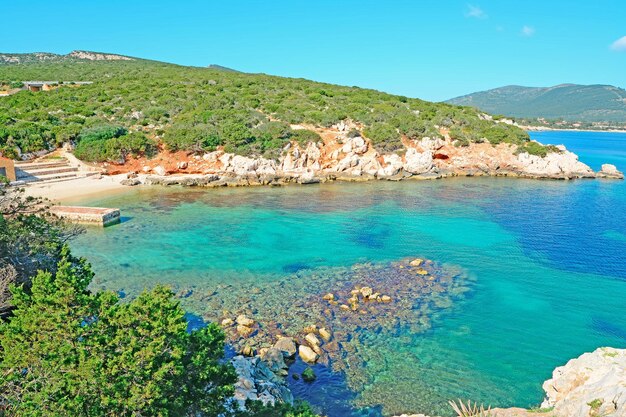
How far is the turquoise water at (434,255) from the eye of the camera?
49.5ft

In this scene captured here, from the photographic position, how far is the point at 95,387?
804cm

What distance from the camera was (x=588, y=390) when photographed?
10305 millimetres

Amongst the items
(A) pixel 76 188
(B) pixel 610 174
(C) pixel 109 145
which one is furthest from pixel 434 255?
(B) pixel 610 174

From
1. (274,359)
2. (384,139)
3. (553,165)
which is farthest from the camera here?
(553,165)

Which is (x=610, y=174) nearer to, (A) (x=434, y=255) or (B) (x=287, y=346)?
(A) (x=434, y=255)

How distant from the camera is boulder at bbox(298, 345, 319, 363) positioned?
15.6m

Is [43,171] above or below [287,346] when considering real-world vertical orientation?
above

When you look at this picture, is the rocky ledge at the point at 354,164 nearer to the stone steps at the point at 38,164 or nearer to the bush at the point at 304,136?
the bush at the point at 304,136

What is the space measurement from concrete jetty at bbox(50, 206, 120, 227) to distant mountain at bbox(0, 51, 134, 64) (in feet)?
391

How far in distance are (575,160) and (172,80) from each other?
70.9 m

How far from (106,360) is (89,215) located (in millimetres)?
25975

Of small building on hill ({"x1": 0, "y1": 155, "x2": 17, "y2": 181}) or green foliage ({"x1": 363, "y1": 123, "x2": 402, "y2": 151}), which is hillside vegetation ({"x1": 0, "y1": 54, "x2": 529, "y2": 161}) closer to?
green foliage ({"x1": 363, "y1": 123, "x2": 402, "y2": 151})

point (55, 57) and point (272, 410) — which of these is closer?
point (272, 410)

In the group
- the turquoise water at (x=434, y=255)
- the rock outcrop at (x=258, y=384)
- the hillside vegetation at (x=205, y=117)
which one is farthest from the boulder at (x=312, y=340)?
the hillside vegetation at (x=205, y=117)
